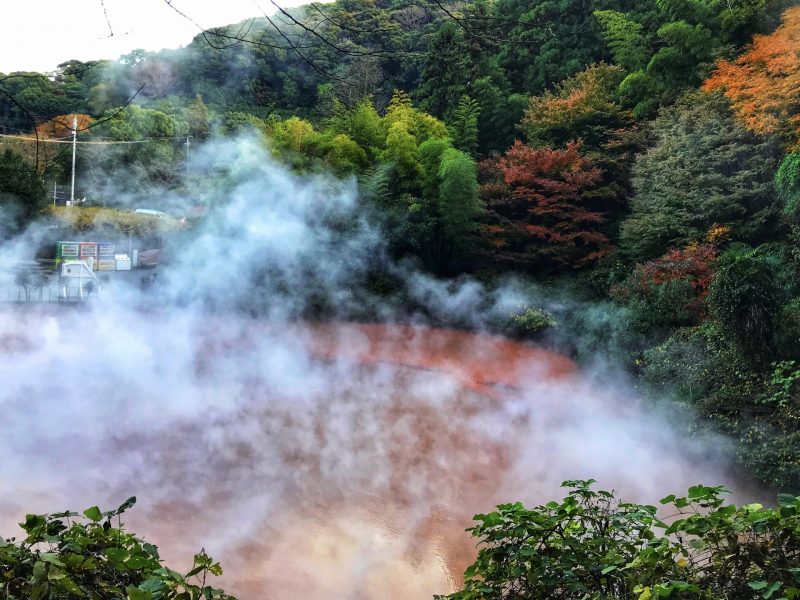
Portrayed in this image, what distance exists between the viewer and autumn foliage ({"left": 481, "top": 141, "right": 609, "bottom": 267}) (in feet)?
34.6

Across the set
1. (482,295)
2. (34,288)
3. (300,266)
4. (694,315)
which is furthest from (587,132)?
(34,288)

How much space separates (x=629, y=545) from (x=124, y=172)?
16.2 meters

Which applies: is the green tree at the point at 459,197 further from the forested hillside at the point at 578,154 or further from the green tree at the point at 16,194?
the green tree at the point at 16,194

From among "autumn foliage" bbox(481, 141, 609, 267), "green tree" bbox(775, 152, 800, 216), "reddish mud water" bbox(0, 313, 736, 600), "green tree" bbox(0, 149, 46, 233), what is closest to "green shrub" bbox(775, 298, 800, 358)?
"reddish mud water" bbox(0, 313, 736, 600)

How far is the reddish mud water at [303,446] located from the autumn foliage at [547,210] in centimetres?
254

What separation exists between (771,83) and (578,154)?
3.23m

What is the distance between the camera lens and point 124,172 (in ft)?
49.3

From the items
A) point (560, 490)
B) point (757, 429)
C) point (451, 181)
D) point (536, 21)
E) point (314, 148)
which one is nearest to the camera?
point (560, 490)

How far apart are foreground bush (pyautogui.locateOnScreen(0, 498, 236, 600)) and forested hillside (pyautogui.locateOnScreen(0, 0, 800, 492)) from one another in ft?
12.5

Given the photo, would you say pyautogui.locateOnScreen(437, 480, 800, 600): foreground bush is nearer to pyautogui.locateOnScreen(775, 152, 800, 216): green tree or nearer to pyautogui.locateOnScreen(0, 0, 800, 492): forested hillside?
pyautogui.locateOnScreen(0, 0, 800, 492): forested hillside

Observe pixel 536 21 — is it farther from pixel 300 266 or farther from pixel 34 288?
pixel 34 288

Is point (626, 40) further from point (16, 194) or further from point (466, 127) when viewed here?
point (16, 194)

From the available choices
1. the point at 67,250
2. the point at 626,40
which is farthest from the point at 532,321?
the point at 67,250

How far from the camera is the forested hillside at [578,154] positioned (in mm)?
6270
